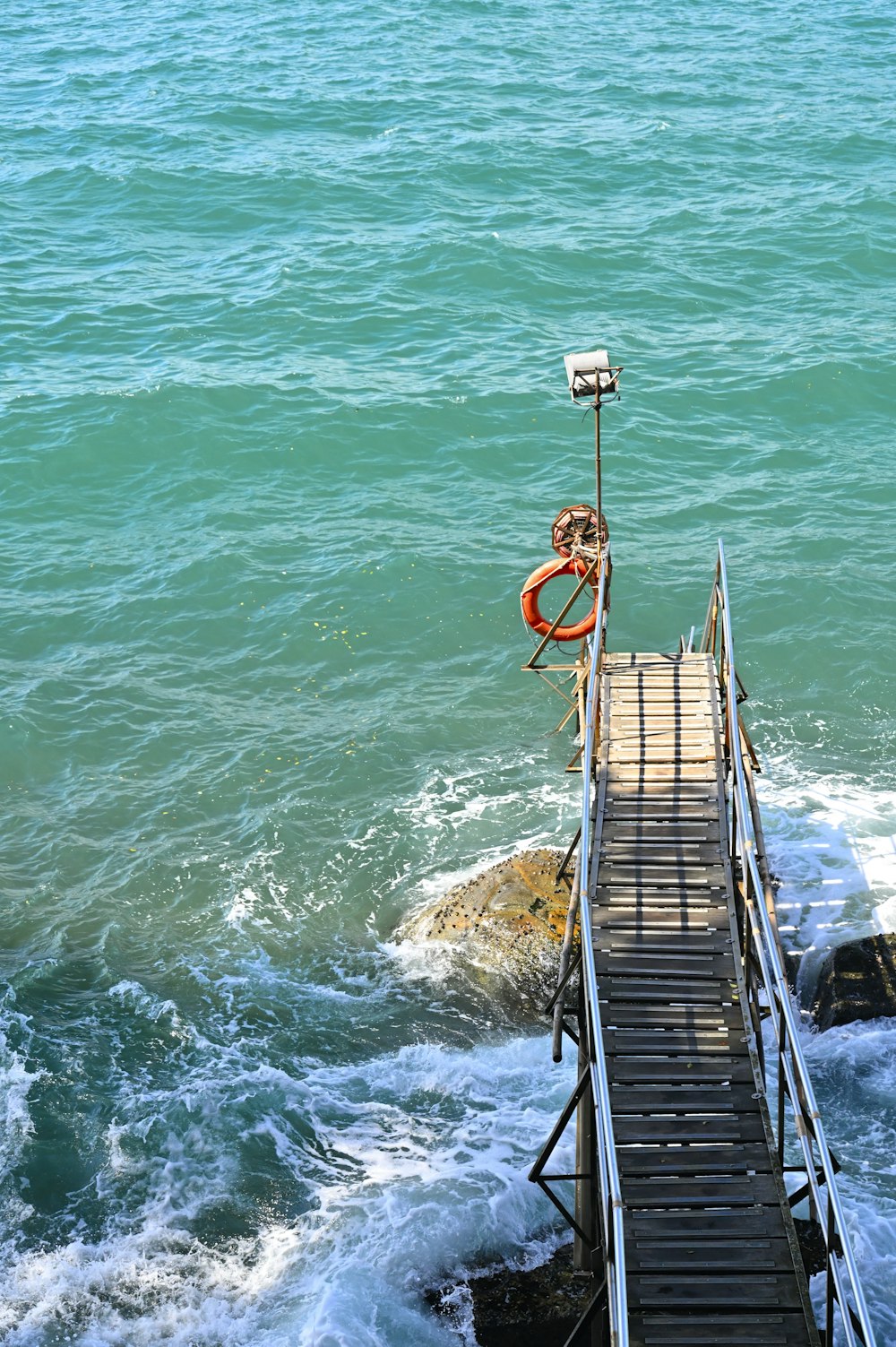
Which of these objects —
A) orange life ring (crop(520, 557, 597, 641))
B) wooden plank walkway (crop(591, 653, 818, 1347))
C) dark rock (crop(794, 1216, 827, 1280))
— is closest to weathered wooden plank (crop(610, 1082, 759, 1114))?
wooden plank walkway (crop(591, 653, 818, 1347))

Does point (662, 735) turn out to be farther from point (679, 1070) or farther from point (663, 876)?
point (679, 1070)

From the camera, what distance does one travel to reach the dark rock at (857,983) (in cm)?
1822

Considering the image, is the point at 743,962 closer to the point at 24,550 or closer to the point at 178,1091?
the point at 178,1091

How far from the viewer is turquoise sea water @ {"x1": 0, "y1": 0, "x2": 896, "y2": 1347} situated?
1677 centimetres

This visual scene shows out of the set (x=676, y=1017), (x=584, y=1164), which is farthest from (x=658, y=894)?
(x=584, y=1164)

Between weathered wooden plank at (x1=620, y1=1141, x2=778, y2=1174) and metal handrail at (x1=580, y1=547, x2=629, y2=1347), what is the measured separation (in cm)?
25

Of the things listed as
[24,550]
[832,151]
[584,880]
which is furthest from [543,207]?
[584,880]

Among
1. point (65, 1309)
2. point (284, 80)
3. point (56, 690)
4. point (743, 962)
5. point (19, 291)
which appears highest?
point (284, 80)

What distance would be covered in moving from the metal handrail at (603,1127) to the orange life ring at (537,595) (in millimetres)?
4610

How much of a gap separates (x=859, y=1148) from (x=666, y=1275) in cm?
547

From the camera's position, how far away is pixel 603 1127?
39.9ft

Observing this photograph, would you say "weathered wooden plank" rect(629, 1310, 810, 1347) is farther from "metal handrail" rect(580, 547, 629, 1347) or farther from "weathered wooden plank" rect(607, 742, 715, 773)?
"weathered wooden plank" rect(607, 742, 715, 773)

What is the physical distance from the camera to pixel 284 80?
49.2 metres

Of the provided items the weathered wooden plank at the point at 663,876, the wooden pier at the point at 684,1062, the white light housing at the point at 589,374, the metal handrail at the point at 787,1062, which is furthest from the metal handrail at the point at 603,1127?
the white light housing at the point at 589,374
